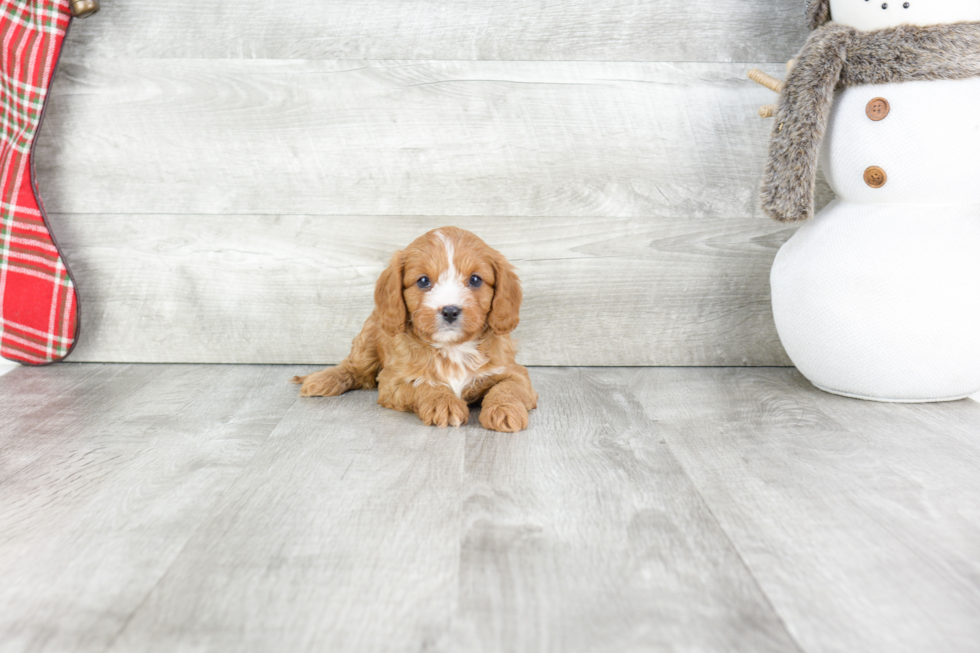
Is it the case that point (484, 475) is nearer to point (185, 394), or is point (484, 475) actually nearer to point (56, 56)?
point (185, 394)

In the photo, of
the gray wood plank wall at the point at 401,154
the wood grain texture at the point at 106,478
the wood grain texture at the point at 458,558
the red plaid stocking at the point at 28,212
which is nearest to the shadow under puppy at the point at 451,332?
the wood grain texture at the point at 458,558

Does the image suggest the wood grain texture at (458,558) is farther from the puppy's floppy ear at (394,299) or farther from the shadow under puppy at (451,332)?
the puppy's floppy ear at (394,299)

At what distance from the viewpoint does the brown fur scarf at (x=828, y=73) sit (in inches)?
66.7

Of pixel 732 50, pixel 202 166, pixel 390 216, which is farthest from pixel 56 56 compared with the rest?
pixel 732 50

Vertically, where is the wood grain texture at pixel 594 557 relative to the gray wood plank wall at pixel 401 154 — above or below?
below

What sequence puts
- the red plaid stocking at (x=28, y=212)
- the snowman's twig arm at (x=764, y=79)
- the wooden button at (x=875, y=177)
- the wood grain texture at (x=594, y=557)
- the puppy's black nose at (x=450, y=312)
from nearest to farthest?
1. the wood grain texture at (x=594, y=557)
2. the puppy's black nose at (x=450, y=312)
3. the wooden button at (x=875, y=177)
4. the snowman's twig arm at (x=764, y=79)
5. the red plaid stocking at (x=28, y=212)

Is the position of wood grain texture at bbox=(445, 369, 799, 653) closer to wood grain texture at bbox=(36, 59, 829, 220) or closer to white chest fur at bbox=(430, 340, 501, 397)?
white chest fur at bbox=(430, 340, 501, 397)

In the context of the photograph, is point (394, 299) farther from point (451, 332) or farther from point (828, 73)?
point (828, 73)

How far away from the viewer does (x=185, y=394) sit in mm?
1991

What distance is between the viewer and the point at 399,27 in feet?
7.05

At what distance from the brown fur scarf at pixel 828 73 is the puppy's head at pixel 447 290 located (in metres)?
0.71

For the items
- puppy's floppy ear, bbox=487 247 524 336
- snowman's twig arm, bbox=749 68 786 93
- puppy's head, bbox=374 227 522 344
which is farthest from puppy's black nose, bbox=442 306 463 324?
snowman's twig arm, bbox=749 68 786 93

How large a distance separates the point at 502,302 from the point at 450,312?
0.47ft

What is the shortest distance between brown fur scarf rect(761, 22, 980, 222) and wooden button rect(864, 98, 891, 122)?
0.05 metres
